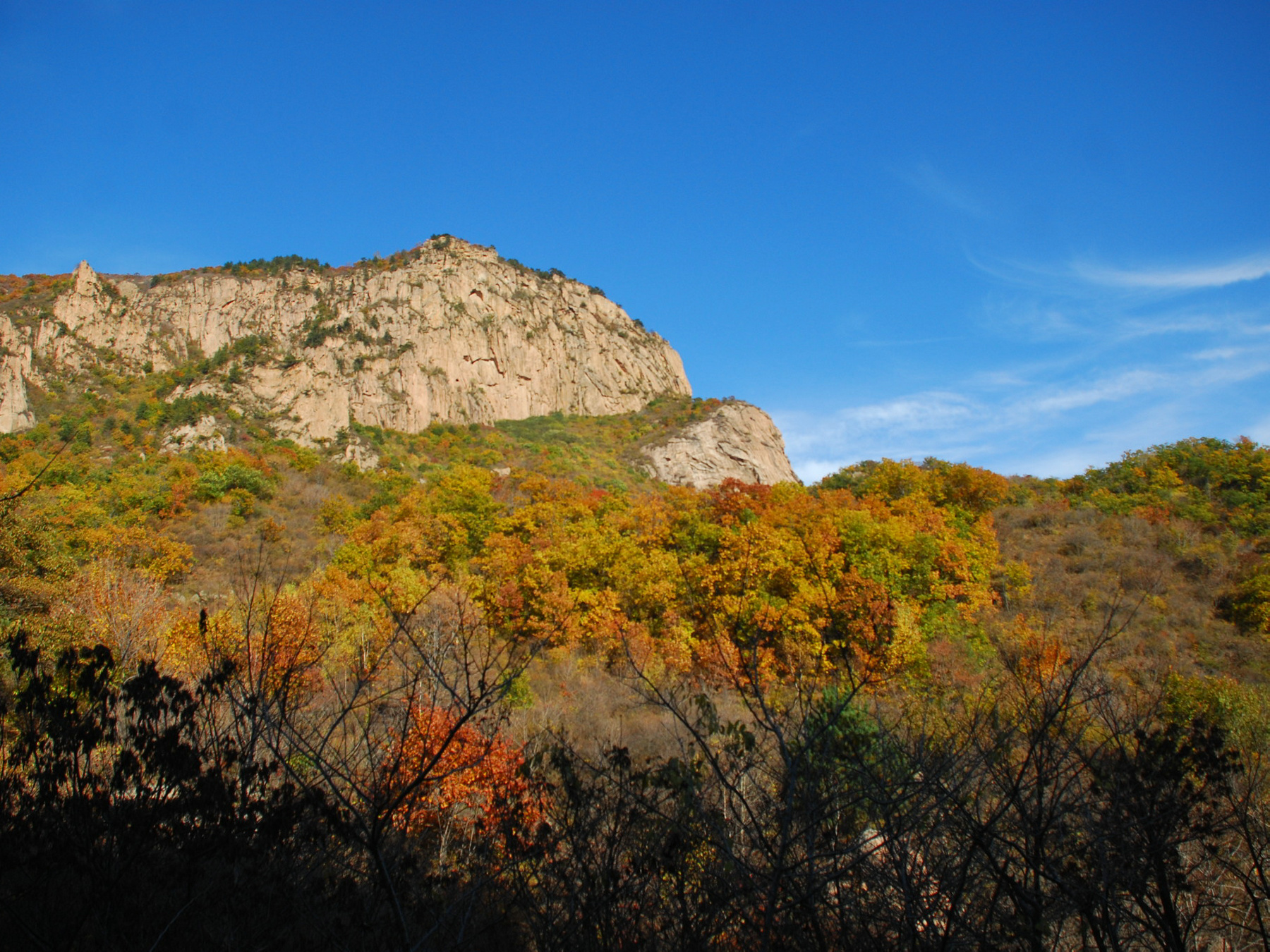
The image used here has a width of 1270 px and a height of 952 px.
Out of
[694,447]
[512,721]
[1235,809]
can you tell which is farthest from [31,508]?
[694,447]

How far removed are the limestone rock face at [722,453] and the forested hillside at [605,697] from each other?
4440 mm

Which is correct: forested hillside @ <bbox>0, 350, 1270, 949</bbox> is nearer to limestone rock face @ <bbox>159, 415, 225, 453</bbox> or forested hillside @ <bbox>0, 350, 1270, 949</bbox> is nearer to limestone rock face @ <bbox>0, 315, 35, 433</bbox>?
limestone rock face @ <bbox>159, 415, 225, 453</bbox>

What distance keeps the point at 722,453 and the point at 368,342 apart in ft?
132

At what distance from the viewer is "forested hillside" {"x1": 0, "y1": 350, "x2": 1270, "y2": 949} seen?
354cm

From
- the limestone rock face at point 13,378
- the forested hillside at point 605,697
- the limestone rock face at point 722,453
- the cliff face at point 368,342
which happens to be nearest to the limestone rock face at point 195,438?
the forested hillside at point 605,697

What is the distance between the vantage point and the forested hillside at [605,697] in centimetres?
354

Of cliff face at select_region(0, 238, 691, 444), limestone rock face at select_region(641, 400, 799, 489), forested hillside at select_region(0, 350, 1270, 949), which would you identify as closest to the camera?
forested hillside at select_region(0, 350, 1270, 949)

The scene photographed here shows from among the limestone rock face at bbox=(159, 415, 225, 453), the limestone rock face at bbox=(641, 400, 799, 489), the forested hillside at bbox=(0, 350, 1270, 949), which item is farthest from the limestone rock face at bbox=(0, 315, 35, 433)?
the limestone rock face at bbox=(641, 400, 799, 489)

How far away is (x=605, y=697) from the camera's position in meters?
18.8

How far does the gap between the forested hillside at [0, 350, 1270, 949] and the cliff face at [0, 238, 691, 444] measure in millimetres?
3949

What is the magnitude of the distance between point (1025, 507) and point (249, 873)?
157ft

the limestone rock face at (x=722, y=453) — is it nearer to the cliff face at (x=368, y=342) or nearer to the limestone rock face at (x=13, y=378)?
the cliff face at (x=368, y=342)

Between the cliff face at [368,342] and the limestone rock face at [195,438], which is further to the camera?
the cliff face at [368,342]

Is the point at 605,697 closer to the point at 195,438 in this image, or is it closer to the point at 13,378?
the point at 195,438
